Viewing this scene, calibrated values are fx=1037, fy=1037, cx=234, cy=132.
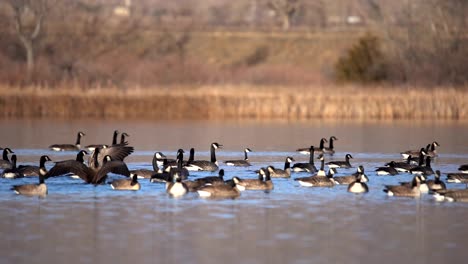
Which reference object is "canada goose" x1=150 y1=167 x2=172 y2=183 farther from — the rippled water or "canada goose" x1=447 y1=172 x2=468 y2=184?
"canada goose" x1=447 y1=172 x2=468 y2=184

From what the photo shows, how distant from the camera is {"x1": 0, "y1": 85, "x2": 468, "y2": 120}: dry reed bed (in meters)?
32.6

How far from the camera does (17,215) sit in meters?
13.0

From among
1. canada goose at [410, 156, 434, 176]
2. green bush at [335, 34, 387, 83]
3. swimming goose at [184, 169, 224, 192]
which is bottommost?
swimming goose at [184, 169, 224, 192]

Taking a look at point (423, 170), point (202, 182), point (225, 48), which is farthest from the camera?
point (225, 48)

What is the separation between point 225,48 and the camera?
60094mm

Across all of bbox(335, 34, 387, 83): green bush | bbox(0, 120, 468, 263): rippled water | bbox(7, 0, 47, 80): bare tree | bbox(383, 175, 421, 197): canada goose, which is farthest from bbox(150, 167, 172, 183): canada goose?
bbox(7, 0, 47, 80): bare tree

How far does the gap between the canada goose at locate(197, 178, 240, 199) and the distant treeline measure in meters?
20.8

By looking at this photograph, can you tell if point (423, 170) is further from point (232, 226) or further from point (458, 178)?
point (232, 226)

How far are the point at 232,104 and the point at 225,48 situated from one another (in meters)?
27.2

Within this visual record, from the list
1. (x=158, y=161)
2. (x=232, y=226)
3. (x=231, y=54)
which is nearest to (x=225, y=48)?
(x=231, y=54)

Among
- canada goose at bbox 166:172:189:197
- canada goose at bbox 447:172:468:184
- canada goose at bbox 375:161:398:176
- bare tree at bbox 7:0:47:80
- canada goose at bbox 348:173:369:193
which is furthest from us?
bare tree at bbox 7:0:47:80

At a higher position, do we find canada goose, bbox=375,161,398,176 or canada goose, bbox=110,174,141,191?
canada goose, bbox=375,161,398,176

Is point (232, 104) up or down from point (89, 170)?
up

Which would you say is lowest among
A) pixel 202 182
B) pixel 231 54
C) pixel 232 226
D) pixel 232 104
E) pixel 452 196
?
pixel 232 226
